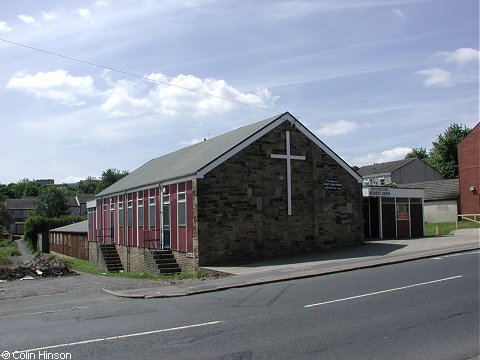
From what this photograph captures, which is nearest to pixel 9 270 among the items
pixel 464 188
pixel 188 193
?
pixel 188 193

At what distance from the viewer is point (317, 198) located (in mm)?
24016

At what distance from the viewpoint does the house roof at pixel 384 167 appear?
69.8 metres

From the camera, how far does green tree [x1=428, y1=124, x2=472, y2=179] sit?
6488 centimetres

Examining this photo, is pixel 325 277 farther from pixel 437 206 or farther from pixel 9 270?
pixel 437 206

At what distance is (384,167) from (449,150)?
30.4 ft

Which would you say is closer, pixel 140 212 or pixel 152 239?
pixel 152 239

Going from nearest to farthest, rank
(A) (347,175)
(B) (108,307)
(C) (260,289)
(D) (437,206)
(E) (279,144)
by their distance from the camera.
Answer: (B) (108,307), (C) (260,289), (E) (279,144), (A) (347,175), (D) (437,206)

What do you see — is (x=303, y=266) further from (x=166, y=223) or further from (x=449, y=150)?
(x=449, y=150)

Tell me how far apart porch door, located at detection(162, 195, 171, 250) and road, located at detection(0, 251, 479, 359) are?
10160mm

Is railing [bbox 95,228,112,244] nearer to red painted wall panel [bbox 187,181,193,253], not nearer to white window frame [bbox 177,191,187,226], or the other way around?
white window frame [bbox 177,191,187,226]

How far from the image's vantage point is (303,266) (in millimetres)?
17938

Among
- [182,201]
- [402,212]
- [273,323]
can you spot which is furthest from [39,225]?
[273,323]

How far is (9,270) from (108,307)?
11.7m

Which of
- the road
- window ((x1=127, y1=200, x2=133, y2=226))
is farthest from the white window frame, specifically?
the road
